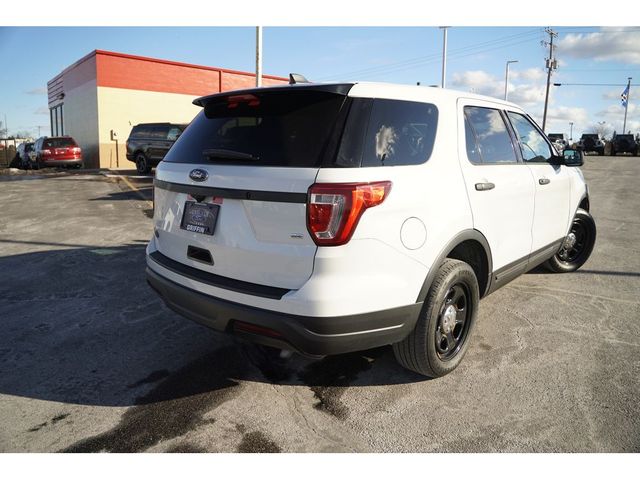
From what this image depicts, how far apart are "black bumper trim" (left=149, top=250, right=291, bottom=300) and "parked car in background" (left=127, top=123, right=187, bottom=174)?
14.6 metres

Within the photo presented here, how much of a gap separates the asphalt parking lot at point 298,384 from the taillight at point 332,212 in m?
1.12

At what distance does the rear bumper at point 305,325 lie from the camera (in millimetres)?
2410

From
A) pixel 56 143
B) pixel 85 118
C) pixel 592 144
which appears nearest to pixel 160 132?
pixel 56 143

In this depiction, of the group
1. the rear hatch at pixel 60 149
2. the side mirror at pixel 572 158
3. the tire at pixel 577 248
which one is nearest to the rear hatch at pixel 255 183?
the side mirror at pixel 572 158

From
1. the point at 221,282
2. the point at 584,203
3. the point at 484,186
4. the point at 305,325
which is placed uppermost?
the point at 484,186

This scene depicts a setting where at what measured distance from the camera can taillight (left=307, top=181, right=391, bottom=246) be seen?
234cm

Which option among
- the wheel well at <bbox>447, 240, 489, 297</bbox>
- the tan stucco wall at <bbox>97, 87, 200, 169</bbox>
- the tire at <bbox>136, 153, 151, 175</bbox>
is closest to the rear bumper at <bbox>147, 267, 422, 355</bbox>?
the wheel well at <bbox>447, 240, 489, 297</bbox>

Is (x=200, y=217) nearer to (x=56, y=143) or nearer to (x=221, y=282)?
(x=221, y=282)

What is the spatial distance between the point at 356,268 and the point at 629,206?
11604 millimetres

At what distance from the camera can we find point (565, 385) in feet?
10.1

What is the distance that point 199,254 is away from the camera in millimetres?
2850

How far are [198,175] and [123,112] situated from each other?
2683cm

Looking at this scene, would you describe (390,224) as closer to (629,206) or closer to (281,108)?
(281,108)
